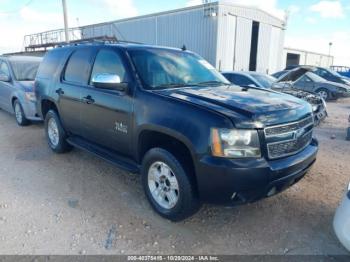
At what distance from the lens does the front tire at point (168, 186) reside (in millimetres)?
3018

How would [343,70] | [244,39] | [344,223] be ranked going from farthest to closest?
[343,70] < [244,39] < [344,223]

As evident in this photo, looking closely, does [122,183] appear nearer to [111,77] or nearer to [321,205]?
[111,77]

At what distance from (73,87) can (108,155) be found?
4.48 ft

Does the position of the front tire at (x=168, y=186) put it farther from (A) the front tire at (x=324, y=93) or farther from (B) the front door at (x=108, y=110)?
(A) the front tire at (x=324, y=93)

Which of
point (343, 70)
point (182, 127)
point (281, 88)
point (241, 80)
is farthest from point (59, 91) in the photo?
point (343, 70)

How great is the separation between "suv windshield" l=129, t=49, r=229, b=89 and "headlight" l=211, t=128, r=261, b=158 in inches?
46.9

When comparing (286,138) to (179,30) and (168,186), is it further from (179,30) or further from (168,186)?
(179,30)

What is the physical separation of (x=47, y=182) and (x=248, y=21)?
20.4 metres

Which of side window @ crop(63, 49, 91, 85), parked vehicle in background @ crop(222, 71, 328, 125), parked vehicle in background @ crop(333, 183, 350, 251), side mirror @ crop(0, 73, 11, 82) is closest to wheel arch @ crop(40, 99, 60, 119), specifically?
side window @ crop(63, 49, 91, 85)

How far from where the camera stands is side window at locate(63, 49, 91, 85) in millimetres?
4512

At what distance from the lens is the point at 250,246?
116 inches

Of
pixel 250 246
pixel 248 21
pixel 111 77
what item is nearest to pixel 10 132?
pixel 111 77

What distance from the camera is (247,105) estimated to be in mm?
3004

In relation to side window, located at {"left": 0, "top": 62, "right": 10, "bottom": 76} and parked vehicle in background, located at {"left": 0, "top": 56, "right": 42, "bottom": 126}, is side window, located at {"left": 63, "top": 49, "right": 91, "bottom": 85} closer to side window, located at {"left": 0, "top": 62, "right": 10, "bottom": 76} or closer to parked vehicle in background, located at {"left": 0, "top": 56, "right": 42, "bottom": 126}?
parked vehicle in background, located at {"left": 0, "top": 56, "right": 42, "bottom": 126}
